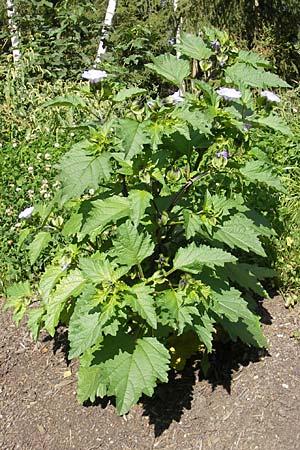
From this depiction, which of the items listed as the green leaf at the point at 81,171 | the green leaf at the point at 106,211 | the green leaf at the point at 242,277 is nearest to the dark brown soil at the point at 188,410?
the green leaf at the point at 242,277

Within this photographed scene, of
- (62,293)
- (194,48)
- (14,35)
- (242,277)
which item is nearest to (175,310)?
(62,293)

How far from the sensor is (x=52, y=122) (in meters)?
6.30

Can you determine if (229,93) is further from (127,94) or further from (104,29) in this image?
(104,29)

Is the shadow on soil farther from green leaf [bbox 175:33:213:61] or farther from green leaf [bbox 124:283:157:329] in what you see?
green leaf [bbox 175:33:213:61]

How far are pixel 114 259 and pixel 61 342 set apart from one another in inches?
46.2

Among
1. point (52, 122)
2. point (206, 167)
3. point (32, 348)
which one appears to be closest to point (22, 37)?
point (52, 122)

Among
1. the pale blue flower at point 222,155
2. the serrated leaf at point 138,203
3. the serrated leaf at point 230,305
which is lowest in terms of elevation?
the serrated leaf at point 230,305

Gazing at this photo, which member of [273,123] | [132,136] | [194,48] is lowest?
[273,123]

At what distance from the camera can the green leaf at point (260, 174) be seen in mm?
2654

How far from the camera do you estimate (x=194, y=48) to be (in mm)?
2762

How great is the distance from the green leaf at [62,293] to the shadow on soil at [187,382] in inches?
25.3

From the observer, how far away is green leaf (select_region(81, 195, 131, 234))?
8.02ft

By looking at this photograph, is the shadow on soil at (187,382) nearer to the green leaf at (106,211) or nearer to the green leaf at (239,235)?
the green leaf at (239,235)

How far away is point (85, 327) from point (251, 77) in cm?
127
